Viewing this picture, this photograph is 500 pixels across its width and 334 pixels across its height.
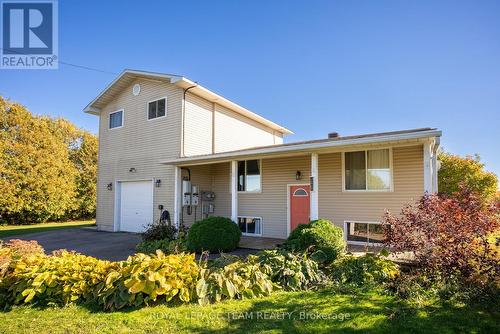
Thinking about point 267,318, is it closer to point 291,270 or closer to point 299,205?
point 291,270

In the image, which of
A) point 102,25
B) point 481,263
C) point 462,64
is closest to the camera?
point 481,263

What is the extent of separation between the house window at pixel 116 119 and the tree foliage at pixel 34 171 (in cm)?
842

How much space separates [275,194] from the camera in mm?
11672

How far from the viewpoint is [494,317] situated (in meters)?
4.19

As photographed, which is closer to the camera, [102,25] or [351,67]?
[102,25]

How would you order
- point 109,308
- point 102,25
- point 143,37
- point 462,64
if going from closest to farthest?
point 109,308, point 462,64, point 102,25, point 143,37

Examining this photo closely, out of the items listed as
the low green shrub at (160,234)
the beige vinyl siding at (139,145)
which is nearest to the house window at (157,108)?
the beige vinyl siding at (139,145)

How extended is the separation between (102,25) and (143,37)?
68.8 inches

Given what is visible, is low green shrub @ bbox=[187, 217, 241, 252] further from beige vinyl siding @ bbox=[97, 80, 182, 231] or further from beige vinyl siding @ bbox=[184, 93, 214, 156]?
beige vinyl siding @ bbox=[184, 93, 214, 156]

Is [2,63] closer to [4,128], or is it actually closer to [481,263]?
[4,128]

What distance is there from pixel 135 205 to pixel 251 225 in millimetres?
5982

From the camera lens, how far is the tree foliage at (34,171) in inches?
755

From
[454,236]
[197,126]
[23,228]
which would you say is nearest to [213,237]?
[454,236]

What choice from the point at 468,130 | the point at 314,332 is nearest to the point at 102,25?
the point at 314,332
